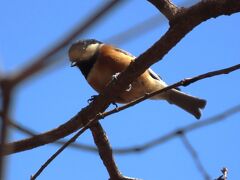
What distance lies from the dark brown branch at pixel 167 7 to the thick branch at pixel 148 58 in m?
0.09

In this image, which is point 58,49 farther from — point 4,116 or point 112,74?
point 112,74

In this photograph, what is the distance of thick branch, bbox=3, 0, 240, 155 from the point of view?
177cm

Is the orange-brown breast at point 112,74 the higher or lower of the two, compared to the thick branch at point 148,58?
higher

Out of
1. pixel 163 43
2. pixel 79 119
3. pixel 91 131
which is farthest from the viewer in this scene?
pixel 91 131

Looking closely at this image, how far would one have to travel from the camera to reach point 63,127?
2.20m

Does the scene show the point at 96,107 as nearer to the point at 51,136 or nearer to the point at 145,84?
the point at 51,136

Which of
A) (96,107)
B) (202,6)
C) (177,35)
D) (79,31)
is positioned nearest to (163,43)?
(177,35)

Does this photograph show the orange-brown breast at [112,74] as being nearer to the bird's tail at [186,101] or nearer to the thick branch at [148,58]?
the bird's tail at [186,101]

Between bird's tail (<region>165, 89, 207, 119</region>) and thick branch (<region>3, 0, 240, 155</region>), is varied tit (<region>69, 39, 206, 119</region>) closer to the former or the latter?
bird's tail (<region>165, 89, 207, 119</region>)

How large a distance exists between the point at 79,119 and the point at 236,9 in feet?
3.24

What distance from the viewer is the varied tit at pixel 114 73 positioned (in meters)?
3.55

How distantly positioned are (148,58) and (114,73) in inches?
62.6

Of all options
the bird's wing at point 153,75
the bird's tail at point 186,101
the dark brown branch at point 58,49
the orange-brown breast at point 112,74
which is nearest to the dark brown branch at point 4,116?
the dark brown branch at point 58,49

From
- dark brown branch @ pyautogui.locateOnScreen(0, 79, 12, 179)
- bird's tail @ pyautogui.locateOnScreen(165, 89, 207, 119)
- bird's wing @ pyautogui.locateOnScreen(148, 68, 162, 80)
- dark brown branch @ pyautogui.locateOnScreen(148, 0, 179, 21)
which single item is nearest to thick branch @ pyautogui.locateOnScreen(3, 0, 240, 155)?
dark brown branch @ pyautogui.locateOnScreen(148, 0, 179, 21)
